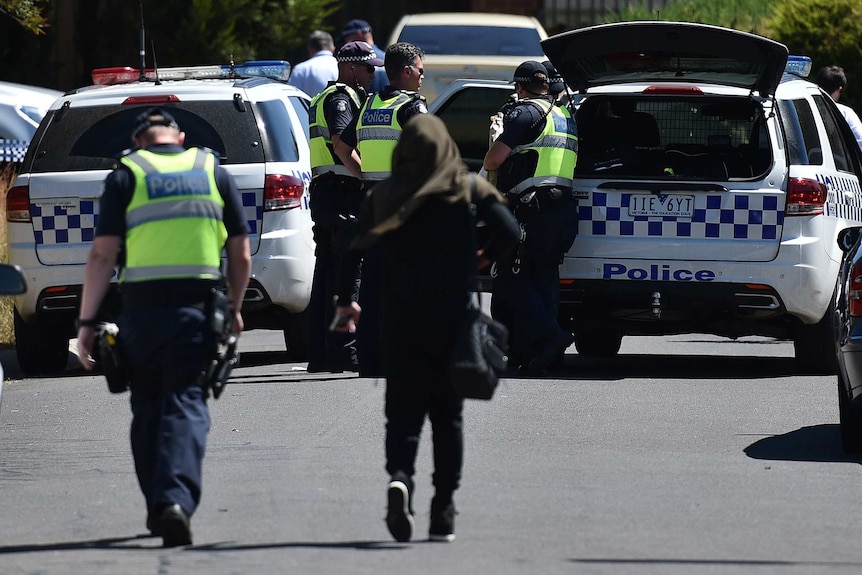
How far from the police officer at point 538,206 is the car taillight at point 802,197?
1.24 meters

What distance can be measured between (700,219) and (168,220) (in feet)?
16.9

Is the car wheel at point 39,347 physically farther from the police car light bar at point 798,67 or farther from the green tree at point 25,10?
the police car light bar at point 798,67

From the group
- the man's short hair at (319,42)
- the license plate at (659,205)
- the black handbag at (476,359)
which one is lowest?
the man's short hair at (319,42)

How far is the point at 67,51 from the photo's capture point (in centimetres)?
2473

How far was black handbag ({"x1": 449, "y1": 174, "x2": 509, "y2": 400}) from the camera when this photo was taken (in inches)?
254

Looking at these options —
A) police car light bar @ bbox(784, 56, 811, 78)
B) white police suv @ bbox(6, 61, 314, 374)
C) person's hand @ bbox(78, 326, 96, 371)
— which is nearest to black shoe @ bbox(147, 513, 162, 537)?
person's hand @ bbox(78, 326, 96, 371)

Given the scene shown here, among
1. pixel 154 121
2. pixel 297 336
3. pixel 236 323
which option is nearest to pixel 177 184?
pixel 154 121

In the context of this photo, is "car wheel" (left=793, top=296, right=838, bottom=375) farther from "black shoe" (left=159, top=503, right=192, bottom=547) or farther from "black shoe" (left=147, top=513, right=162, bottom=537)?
"black shoe" (left=159, top=503, right=192, bottom=547)

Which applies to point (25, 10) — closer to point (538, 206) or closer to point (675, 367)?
point (538, 206)

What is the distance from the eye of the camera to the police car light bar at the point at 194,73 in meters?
12.5

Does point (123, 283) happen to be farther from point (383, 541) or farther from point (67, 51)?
point (67, 51)

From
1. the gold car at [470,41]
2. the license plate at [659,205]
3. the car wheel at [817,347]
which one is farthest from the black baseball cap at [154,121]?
the gold car at [470,41]

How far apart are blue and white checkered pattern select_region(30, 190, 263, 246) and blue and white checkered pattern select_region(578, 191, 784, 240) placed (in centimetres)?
200

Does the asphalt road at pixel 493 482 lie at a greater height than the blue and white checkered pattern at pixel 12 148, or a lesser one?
greater
